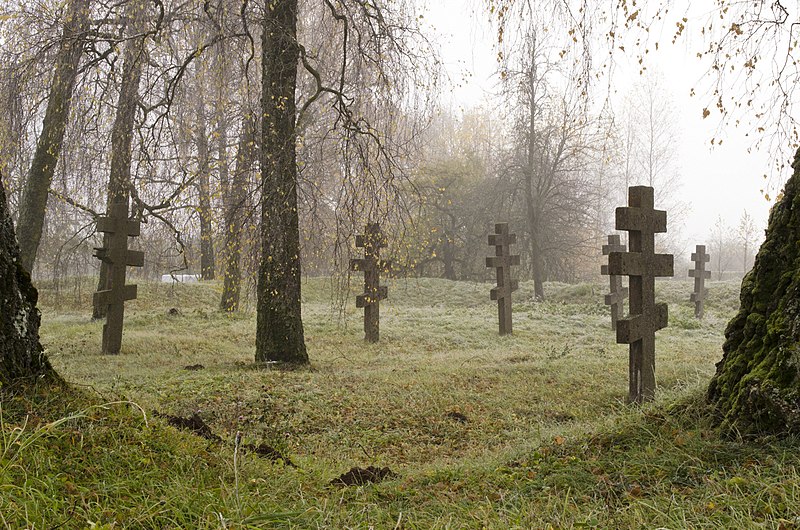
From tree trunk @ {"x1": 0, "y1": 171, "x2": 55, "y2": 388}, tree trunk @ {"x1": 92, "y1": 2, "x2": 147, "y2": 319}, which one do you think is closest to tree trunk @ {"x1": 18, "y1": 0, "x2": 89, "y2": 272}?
tree trunk @ {"x1": 92, "y1": 2, "x2": 147, "y2": 319}

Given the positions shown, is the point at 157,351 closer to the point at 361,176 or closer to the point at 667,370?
the point at 361,176

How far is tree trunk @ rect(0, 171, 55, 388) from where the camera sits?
9.52 ft

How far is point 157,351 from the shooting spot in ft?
32.7

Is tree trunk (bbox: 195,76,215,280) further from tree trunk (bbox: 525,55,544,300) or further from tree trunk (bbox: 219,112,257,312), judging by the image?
tree trunk (bbox: 525,55,544,300)

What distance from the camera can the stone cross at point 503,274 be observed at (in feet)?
45.5

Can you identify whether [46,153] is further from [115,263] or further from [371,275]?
[371,275]

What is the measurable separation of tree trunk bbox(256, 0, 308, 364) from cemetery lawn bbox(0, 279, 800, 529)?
24.7 inches

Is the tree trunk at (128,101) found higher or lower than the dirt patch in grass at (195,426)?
higher

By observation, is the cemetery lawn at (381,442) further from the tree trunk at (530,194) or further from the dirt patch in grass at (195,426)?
the tree trunk at (530,194)

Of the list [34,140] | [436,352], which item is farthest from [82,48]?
[436,352]

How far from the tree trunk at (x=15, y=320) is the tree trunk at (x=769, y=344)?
3389 millimetres

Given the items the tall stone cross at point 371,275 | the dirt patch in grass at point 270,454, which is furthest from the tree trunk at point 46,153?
the dirt patch in grass at point 270,454

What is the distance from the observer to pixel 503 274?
1427 centimetres

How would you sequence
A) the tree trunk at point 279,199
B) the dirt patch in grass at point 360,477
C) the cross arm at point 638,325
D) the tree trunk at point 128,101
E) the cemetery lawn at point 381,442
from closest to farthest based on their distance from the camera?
the cemetery lawn at point 381,442, the dirt patch in grass at point 360,477, the cross arm at point 638,325, the tree trunk at point 279,199, the tree trunk at point 128,101
